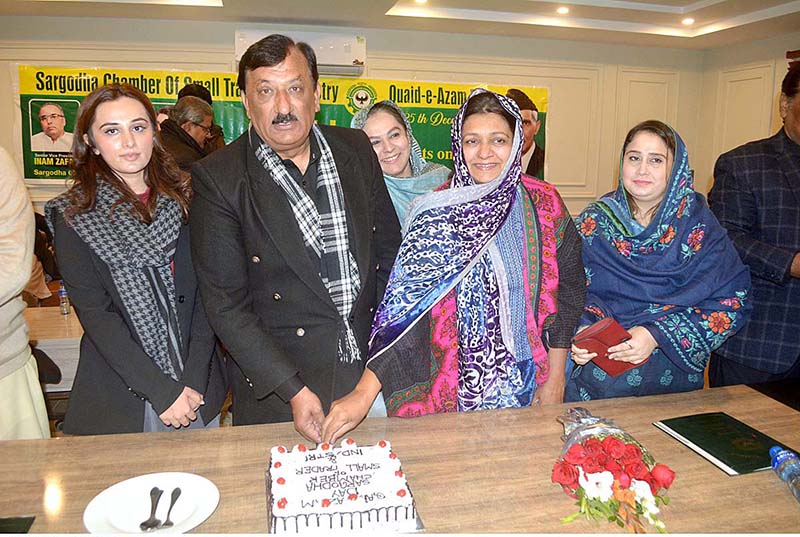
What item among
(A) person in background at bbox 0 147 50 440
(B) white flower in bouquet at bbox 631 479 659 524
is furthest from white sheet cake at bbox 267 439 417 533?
(A) person in background at bbox 0 147 50 440

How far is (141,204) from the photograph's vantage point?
6.09 feet

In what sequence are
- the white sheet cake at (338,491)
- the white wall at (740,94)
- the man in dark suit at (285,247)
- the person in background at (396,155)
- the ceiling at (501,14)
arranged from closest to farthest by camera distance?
the white sheet cake at (338,491), the man in dark suit at (285,247), the person in background at (396,155), the ceiling at (501,14), the white wall at (740,94)

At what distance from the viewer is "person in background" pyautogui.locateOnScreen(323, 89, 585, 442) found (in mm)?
1777

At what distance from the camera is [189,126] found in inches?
132

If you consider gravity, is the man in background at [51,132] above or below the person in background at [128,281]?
above

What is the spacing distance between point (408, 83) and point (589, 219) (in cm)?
465

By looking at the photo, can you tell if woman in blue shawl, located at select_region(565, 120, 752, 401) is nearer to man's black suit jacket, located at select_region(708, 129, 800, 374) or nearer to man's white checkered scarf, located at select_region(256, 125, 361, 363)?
man's black suit jacket, located at select_region(708, 129, 800, 374)

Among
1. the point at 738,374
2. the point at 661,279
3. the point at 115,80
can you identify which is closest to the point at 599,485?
the point at 661,279

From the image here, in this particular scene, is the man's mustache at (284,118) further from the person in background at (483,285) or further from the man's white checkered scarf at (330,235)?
the person in background at (483,285)

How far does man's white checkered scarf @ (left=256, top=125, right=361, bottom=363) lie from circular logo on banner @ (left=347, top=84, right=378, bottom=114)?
4589 mm

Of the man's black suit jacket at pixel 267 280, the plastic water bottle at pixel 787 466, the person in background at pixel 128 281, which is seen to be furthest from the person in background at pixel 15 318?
the plastic water bottle at pixel 787 466

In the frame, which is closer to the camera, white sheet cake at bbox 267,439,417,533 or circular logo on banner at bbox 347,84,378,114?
white sheet cake at bbox 267,439,417,533

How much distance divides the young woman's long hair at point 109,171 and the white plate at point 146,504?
84cm

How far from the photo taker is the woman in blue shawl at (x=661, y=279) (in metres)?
1.91
